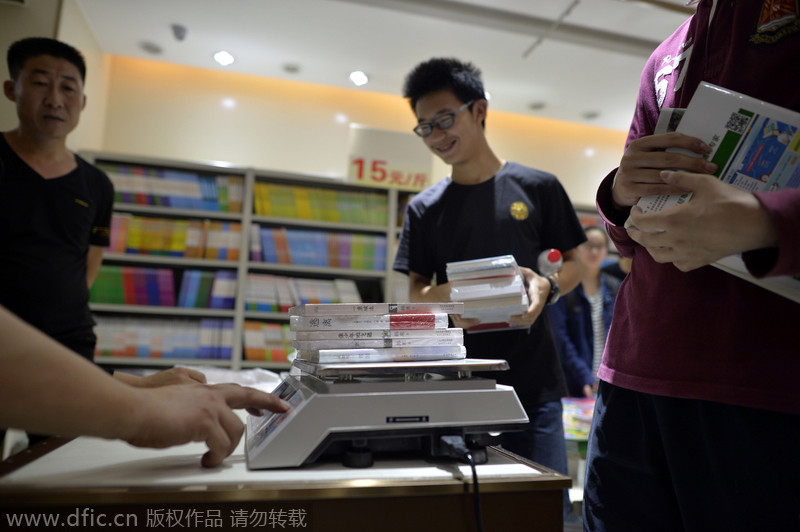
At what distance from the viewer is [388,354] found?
69 cm

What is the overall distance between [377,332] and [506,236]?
2.67ft

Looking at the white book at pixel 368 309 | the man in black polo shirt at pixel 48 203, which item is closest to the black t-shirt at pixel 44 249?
the man in black polo shirt at pixel 48 203

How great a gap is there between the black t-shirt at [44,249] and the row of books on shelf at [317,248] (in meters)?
1.61

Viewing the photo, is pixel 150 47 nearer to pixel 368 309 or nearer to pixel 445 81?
pixel 445 81

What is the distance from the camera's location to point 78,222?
181cm

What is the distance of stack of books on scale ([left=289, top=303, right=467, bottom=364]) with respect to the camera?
695mm

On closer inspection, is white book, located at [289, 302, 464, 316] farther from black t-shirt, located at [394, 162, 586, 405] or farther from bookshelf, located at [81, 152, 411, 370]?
bookshelf, located at [81, 152, 411, 370]

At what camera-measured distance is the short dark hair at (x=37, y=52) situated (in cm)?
190

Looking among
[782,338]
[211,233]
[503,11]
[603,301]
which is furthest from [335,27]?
[782,338]

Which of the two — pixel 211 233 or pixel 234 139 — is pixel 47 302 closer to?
pixel 211 233

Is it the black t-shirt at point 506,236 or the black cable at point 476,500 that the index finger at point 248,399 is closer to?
the black cable at point 476,500

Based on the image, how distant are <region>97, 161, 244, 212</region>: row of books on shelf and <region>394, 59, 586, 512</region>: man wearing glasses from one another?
208 centimetres

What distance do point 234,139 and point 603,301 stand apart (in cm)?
301

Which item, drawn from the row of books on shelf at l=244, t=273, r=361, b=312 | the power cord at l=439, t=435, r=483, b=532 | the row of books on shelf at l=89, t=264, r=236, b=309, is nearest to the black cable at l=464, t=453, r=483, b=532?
the power cord at l=439, t=435, r=483, b=532
